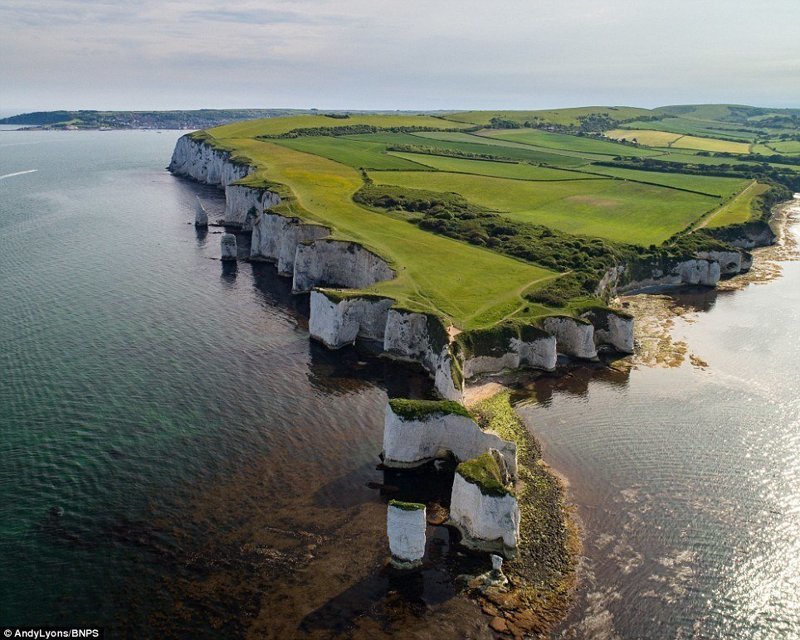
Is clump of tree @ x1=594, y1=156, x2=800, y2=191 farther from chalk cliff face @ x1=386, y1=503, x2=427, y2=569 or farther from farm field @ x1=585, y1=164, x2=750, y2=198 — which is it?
chalk cliff face @ x1=386, y1=503, x2=427, y2=569

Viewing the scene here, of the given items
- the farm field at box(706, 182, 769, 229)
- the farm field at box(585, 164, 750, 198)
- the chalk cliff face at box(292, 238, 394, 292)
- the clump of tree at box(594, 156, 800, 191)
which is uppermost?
the clump of tree at box(594, 156, 800, 191)

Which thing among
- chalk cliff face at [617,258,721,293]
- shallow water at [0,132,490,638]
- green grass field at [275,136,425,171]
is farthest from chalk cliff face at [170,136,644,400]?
green grass field at [275,136,425,171]

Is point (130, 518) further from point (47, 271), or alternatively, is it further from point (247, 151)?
point (247, 151)

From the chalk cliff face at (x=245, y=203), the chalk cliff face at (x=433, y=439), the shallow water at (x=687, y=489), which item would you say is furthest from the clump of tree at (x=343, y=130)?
the chalk cliff face at (x=433, y=439)

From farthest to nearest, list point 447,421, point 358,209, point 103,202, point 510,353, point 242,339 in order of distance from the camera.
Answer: point 103,202
point 358,209
point 242,339
point 510,353
point 447,421

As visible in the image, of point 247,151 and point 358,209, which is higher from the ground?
point 247,151

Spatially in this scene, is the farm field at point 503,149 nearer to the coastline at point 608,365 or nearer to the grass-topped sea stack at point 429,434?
Answer: the coastline at point 608,365

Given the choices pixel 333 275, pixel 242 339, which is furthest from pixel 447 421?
pixel 333 275
